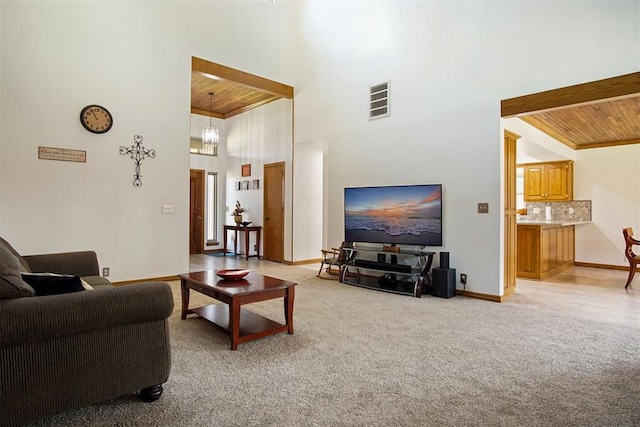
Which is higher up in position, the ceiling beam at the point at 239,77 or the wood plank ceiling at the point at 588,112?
the ceiling beam at the point at 239,77

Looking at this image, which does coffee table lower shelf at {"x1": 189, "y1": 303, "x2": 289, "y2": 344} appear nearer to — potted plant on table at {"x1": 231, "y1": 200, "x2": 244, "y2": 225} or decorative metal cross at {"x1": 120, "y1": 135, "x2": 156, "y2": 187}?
decorative metal cross at {"x1": 120, "y1": 135, "x2": 156, "y2": 187}

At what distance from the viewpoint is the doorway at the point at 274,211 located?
289 inches

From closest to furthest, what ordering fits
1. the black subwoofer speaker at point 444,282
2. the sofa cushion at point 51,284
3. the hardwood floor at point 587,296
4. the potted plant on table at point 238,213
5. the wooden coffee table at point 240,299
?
the sofa cushion at point 51,284 → the wooden coffee table at point 240,299 → the hardwood floor at point 587,296 → the black subwoofer speaker at point 444,282 → the potted plant on table at point 238,213

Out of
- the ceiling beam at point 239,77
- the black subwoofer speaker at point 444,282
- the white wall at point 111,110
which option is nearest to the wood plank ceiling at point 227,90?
the ceiling beam at point 239,77

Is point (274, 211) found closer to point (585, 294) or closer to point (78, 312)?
point (585, 294)

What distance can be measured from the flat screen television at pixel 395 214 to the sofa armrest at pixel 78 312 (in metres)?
3.65

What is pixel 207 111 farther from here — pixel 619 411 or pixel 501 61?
pixel 619 411

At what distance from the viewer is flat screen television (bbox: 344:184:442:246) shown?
4859 mm

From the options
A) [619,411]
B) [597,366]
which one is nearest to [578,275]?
[597,366]

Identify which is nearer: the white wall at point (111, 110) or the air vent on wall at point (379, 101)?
the white wall at point (111, 110)

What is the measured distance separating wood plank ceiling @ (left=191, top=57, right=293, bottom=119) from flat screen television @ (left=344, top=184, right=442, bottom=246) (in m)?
2.40

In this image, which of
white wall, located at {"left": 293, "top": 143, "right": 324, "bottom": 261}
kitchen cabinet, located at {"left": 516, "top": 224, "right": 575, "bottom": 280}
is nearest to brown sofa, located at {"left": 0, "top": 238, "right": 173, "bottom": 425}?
white wall, located at {"left": 293, "top": 143, "right": 324, "bottom": 261}

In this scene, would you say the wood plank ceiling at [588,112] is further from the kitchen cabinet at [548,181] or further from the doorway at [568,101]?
the kitchen cabinet at [548,181]

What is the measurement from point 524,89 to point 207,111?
6.91 metres
